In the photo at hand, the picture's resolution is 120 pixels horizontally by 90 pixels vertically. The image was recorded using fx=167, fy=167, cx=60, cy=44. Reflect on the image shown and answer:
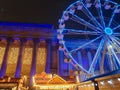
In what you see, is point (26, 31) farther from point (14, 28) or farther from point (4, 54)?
point (4, 54)

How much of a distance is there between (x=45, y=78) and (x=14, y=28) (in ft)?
61.2

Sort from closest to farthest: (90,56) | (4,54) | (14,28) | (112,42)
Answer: (112,42)
(4,54)
(14,28)
(90,56)

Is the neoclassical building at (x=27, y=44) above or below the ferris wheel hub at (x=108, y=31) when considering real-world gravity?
above

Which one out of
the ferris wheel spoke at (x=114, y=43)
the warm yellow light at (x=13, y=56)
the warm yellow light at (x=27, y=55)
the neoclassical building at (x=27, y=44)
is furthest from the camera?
the warm yellow light at (x=27, y=55)

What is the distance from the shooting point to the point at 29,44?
36438 millimetres

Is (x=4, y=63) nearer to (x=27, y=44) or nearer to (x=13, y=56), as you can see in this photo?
(x=13, y=56)

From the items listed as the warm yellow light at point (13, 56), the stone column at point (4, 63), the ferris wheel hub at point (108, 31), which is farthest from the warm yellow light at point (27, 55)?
the ferris wheel hub at point (108, 31)

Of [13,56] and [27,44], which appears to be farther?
[27,44]

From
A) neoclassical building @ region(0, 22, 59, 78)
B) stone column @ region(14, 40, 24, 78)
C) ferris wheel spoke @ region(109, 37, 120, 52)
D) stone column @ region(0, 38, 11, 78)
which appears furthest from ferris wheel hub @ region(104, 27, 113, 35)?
stone column @ region(0, 38, 11, 78)

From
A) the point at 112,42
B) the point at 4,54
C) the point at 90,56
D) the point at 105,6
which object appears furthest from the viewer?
the point at 90,56

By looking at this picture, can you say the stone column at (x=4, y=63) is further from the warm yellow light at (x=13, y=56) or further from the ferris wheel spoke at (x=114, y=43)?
the ferris wheel spoke at (x=114, y=43)

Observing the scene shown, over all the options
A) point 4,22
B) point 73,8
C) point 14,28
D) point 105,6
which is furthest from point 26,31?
point 105,6

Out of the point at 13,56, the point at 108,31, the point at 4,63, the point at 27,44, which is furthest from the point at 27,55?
the point at 108,31

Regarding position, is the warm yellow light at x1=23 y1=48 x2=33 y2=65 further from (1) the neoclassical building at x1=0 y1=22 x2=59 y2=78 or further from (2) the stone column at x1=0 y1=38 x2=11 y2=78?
(2) the stone column at x1=0 y1=38 x2=11 y2=78
